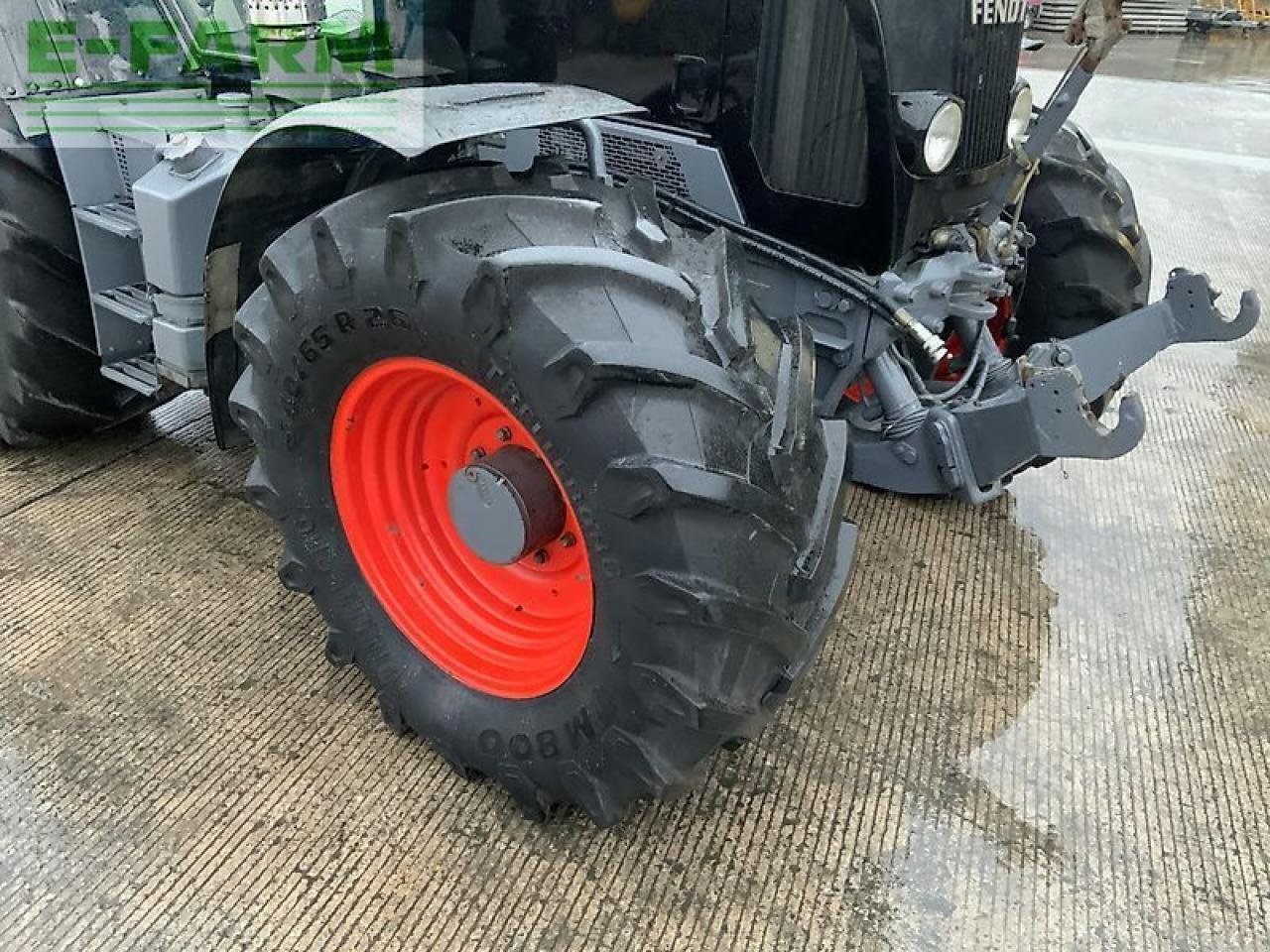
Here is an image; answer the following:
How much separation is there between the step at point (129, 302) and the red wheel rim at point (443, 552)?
36.3 inches

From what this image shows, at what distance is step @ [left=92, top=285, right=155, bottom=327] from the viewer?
2740 mm

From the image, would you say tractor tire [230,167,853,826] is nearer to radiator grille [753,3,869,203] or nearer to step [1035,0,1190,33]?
radiator grille [753,3,869,203]

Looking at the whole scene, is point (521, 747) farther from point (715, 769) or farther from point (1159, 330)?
point (1159, 330)

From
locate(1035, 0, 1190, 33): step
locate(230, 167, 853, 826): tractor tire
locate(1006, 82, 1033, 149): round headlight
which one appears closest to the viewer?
locate(230, 167, 853, 826): tractor tire

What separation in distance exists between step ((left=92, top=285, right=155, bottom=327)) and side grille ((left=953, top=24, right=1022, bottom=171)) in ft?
6.64

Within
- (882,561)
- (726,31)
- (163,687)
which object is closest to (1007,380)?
(882,561)

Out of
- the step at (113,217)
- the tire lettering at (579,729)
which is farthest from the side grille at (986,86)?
the step at (113,217)

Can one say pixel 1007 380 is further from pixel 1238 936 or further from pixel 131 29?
pixel 131 29

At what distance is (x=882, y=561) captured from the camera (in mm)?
3041

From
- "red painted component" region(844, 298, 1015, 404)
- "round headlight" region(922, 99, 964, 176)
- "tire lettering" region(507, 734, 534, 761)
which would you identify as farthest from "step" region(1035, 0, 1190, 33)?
"tire lettering" region(507, 734, 534, 761)

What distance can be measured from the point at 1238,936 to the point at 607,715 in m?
1.23

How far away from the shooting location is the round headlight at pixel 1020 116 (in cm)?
263

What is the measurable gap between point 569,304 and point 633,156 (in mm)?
920

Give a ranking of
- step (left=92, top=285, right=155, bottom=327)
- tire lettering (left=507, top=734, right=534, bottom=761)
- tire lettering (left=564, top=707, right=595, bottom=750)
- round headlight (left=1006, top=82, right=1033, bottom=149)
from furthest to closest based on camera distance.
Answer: step (left=92, top=285, right=155, bottom=327)
round headlight (left=1006, top=82, right=1033, bottom=149)
tire lettering (left=507, top=734, right=534, bottom=761)
tire lettering (left=564, top=707, right=595, bottom=750)
